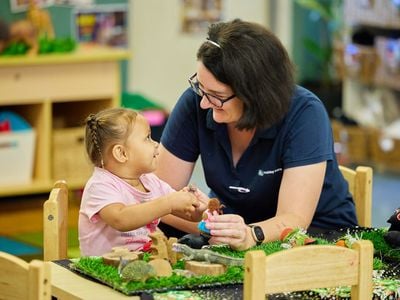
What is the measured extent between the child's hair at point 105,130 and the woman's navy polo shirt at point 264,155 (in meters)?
0.35

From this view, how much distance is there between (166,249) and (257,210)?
0.64 meters

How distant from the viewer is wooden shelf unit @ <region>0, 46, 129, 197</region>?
5.27m

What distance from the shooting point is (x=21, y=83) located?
530cm

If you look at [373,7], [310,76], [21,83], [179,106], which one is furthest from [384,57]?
[179,106]

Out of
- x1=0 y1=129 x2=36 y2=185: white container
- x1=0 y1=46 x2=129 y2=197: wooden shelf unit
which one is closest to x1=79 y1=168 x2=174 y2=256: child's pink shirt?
x1=0 y1=46 x2=129 y2=197: wooden shelf unit

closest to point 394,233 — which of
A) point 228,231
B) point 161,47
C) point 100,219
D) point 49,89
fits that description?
point 228,231

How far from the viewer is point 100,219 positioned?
2.63 metres

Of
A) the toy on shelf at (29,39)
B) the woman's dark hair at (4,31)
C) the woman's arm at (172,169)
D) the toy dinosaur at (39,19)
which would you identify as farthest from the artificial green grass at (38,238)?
the woman's arm at (172,169)

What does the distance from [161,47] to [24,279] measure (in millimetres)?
4858

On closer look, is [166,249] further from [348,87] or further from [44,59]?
[348,87]

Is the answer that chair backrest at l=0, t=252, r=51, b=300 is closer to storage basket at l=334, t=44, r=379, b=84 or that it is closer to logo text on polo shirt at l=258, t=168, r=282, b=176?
logo text on polo shirt at l=258, t=168, r=282, b=176

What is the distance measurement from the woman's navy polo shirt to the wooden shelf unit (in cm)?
235

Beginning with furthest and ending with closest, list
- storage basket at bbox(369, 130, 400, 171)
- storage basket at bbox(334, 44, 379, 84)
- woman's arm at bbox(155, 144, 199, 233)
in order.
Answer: storage basket at bbox(334, 44, 379, 84)
storage basket at bbox(369, 130, 400, 171)
woman's arm at bbox(155, 144, 199, 233)

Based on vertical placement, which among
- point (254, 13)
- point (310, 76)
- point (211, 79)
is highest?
point (211, 79)
